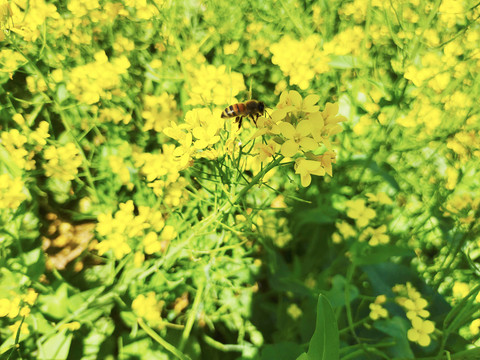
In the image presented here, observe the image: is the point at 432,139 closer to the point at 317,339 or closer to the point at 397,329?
the point at 397,329

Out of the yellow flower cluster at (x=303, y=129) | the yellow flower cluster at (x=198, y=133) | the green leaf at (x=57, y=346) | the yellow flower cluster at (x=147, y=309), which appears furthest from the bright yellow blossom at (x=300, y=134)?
the green leaf at (x=57, y=346)

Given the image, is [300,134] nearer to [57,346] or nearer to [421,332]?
[421,332]

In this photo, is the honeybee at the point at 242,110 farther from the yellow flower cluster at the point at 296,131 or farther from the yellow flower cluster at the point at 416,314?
the yellow flower cluster at the point at 416,314

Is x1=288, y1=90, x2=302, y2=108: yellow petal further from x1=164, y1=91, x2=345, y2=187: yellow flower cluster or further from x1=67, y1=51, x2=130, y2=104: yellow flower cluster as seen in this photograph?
x1=67, y1=51, x2=130, y2=104: yellow flower cluster

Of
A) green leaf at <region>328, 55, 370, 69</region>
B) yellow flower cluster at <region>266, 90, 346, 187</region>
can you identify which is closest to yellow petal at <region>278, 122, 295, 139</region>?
yellow flower cluster at <region>266, 90, 346, 187</region>

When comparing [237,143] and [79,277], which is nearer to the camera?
[237,143]


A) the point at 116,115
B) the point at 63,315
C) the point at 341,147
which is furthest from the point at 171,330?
the point at 341,147
